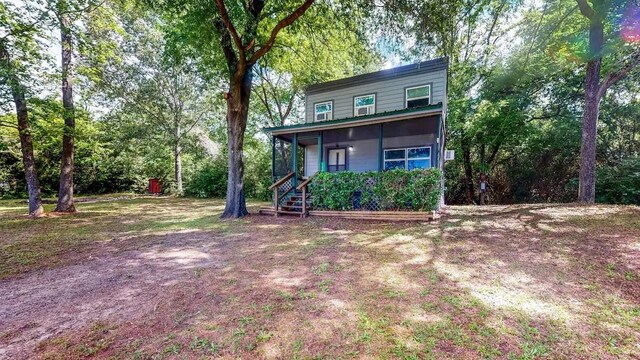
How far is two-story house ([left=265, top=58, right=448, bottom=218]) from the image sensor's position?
10016mm

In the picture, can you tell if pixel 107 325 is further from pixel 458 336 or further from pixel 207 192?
pixel 207 192

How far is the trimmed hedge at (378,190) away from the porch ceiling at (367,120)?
2020 mm

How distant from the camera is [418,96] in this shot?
11266 millimetres

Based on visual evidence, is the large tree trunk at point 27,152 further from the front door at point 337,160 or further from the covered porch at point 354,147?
the front door at point 337,160

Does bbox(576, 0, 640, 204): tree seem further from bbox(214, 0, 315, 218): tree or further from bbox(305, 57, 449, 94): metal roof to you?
bbox(214, 0, 315, 218): tree

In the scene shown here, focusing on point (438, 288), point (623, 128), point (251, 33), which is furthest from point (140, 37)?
point (623, 128)

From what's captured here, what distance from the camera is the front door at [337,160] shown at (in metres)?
12.7

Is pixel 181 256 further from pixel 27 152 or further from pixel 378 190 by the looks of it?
pixel 27 152

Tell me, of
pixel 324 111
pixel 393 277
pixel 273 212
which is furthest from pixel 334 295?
pixel 324 111

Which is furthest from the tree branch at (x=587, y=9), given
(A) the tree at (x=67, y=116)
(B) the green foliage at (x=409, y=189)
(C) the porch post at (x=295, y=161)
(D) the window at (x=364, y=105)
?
(A) the tree at (x=67, y=116)

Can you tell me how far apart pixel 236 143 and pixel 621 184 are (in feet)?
49.3

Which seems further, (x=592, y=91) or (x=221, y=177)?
(x=221, y=177)

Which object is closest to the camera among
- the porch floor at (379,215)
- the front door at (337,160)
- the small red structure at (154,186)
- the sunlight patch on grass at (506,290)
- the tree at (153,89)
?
the sunlight patch on grass at (506,290)

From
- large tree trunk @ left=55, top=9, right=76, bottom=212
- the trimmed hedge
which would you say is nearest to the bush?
large tree trunk @ left=55, top=9, right=76, bottom=212
